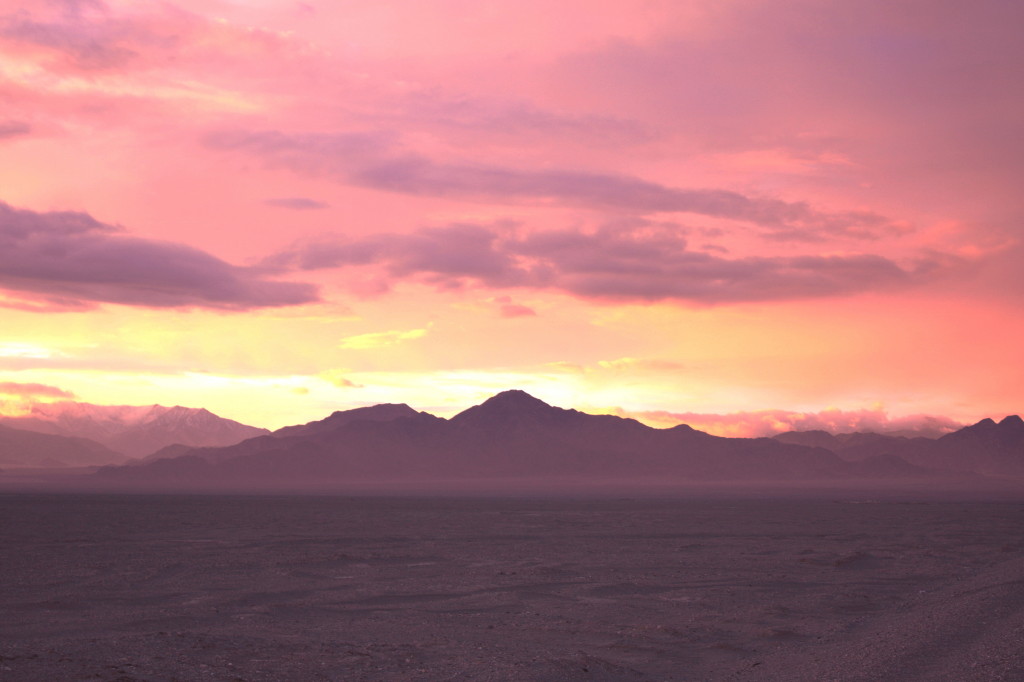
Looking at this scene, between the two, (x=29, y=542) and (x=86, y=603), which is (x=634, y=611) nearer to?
(x=86, y=603)

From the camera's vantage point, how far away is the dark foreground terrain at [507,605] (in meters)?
17.6

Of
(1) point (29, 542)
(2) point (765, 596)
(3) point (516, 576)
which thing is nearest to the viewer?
(2) point (765, 596)

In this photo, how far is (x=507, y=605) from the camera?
25922mm

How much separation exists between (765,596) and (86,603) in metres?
19.0

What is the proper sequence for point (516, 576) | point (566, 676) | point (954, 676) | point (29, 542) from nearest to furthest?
point (954, 676) < point (566, 676) < point (516, 576) < point (29, 542)

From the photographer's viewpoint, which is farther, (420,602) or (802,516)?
(802,516)

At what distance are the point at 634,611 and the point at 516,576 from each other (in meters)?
7.39

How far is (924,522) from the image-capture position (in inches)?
2437

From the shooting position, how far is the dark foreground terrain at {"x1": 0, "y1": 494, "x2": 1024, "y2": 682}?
17.6 metres

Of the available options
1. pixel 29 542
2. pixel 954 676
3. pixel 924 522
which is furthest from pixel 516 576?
pixel 924 522

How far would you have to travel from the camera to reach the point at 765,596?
27.9 m

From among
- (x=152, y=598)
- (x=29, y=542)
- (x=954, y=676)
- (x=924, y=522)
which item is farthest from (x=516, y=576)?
(x=924, y=522)

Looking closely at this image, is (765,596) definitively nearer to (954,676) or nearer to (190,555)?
Answer: (954,676)

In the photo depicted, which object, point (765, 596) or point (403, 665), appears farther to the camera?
point (765, 596)
